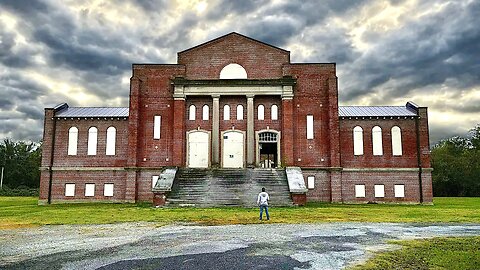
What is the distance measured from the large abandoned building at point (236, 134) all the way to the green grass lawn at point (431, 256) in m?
22.3

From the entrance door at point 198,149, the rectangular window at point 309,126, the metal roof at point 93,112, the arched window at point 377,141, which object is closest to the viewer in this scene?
the rectangular window at point 309,126

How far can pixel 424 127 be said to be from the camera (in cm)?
3634

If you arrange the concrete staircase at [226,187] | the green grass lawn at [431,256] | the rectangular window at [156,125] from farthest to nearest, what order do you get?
the rectangular window at [156,125], the concrete staircase at [226,187], the green grass lawn at [431,256]

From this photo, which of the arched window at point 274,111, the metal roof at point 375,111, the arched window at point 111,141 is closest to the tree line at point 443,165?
the metal roof at point 375,111

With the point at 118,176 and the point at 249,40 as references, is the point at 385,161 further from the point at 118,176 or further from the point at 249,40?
the point at 118,176

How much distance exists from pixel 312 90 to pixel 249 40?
6845mm

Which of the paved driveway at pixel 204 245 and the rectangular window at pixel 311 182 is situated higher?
the rectangular window at pixel 311 182

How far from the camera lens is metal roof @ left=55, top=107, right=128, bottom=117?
127 ft

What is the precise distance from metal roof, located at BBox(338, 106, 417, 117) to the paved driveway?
2110 centimetres

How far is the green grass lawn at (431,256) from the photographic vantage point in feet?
31.1

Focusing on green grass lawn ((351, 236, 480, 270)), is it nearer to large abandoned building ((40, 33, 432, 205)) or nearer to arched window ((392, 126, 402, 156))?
large abandoned building ((40, 33, 432, 205))

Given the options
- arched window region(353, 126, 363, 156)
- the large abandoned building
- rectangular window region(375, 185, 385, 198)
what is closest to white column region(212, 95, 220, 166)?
the large abandoned building

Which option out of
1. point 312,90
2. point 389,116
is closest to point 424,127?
point 389,116

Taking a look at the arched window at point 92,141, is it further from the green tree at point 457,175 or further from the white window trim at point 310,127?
the green tree at point 457,175
